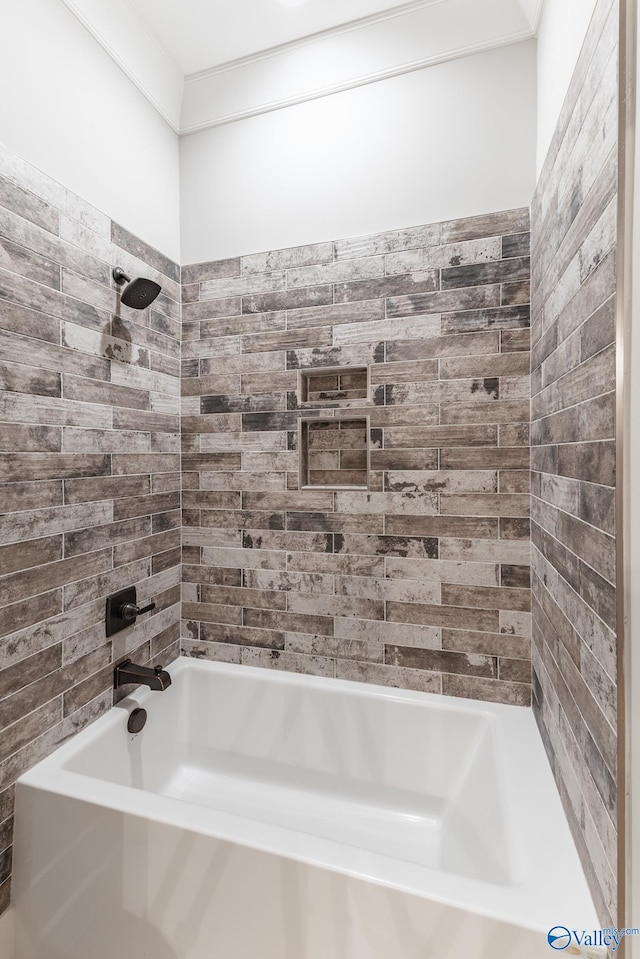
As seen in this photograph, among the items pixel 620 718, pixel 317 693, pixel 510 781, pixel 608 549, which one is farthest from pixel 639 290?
pixel 317 693

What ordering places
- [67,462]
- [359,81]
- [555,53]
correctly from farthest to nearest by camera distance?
[359,81]
[67,462]
[555,53]

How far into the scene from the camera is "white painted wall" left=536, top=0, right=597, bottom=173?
105 cm

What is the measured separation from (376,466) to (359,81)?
142 centimetres

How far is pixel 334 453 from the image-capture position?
1.85 metres

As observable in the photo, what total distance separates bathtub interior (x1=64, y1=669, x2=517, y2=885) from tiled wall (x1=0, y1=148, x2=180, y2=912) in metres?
0.22

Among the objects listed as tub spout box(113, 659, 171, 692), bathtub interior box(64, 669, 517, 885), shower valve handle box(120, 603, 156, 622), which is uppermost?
shower valve handle box(120, 603, 156, 622)

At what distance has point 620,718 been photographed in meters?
0.76

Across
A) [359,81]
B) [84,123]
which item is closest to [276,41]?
[359,81]

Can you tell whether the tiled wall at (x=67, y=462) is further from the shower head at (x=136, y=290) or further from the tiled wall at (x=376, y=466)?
the tiled wall at (x=376, y=466)

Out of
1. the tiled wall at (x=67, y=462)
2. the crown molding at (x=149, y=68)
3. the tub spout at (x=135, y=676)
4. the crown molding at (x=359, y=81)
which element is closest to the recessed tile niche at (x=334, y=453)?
the tiled wall at (x=67, y=462)

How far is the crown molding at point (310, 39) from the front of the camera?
1.63 meters

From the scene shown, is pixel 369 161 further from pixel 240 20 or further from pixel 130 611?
pixel 130 611

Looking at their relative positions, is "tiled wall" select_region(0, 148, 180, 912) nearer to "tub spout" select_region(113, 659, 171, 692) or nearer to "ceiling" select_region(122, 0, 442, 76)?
"tub spout" select_region(113, 659, 171, 692)

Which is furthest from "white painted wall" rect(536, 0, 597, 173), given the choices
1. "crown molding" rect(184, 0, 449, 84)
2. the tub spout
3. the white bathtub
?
the tub spout
